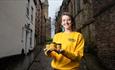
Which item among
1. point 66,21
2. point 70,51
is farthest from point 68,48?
point 66,21

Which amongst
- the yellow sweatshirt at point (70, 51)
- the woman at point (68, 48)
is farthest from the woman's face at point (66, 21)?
the yellow sweatshirt at point (70, 51)

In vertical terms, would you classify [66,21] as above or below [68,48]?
above

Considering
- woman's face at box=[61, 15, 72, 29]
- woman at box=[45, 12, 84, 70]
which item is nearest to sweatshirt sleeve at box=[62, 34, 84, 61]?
woman at box=[45, 12, 84, 70]

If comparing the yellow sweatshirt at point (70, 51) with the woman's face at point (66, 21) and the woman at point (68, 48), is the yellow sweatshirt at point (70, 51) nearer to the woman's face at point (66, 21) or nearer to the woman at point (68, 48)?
the woman at point (68, 48)

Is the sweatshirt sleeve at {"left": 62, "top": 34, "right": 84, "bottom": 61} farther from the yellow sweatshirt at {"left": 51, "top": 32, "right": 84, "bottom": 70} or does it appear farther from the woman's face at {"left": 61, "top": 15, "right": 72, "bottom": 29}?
the woman's face at {"left": 61, "top": 15, "right": 72, "bottom": 29}

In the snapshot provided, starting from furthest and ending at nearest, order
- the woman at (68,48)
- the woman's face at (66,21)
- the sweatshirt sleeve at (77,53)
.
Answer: the woman's face at (66,21), the woman at (68,48), the sweatshirt sleeve at (77,53)

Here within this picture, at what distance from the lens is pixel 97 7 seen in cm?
1284

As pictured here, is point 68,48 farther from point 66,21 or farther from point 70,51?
point 66,21

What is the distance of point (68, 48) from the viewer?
2842mm

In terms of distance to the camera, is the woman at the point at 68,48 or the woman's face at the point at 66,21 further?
the woman's face at the point at 66,21

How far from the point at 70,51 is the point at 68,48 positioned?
0.16ft

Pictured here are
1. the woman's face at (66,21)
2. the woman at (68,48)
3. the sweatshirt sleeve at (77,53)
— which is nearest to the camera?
the sweatshirt sleeve at (77,53)

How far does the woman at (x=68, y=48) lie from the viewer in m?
2.82

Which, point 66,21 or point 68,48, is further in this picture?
point 66,21
